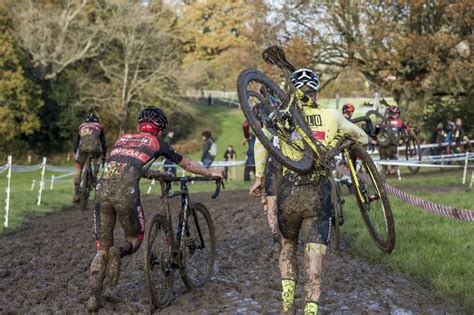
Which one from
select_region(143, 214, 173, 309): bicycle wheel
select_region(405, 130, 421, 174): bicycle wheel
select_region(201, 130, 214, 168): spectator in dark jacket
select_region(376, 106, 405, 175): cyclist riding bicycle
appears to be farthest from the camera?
select_region(201, 130, 214, 168): spectator in dark jacket

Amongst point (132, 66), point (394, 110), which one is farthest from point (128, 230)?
point (132, 66)

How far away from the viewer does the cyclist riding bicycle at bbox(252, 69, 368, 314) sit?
216 inches

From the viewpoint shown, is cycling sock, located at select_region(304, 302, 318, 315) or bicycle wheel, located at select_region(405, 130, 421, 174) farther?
bicycle wheel, located at select_region(405, 130, 421, 174)

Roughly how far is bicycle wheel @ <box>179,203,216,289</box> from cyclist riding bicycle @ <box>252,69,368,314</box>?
1.78 metres

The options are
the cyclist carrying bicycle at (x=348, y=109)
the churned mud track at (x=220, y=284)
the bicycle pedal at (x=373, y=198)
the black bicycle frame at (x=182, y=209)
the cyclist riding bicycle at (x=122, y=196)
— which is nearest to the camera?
the cyclist riding bicycle at (x=122, y=196)

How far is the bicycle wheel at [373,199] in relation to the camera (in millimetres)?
7836

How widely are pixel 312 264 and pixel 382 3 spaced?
28.1 m

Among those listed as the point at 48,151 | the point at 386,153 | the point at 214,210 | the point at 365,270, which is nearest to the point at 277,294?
the point at 365,270

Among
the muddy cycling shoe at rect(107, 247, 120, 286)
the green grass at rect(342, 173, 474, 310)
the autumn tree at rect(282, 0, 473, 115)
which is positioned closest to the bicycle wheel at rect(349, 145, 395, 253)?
the green grass at rect(342, 173, 474, 310)

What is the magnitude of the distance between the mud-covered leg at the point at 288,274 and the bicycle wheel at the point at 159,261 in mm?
1291

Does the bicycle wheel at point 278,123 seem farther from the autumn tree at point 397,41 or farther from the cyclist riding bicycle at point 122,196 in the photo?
the autumn tree at point 397,41

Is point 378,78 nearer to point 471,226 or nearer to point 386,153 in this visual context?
point 386,153

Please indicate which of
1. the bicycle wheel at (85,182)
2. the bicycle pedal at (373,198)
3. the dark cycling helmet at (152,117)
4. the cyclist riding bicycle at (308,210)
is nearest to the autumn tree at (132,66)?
the bicycle wheel at (85,182)

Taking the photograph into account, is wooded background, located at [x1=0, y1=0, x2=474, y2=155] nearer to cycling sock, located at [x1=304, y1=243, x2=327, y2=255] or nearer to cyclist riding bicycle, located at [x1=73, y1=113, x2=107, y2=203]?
cyclist riding bicycle, located at [x1=73, y1=113, x2=107, y2=203]
